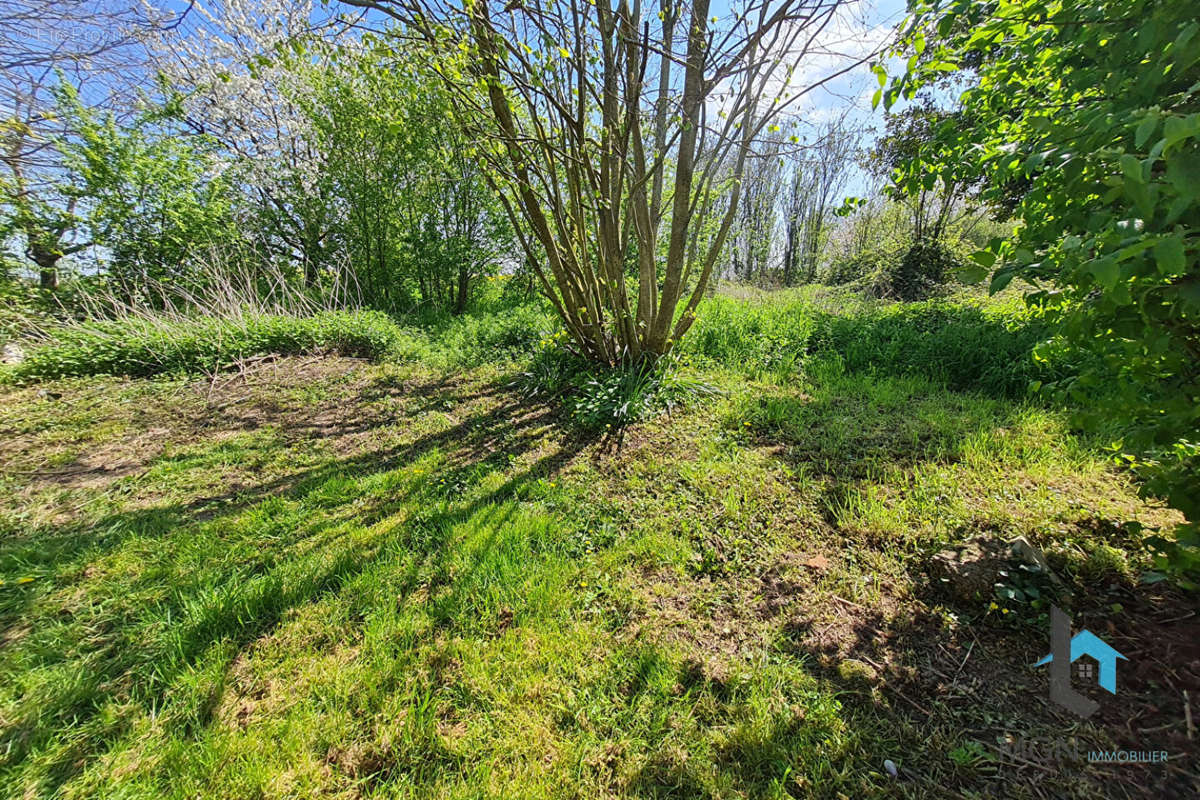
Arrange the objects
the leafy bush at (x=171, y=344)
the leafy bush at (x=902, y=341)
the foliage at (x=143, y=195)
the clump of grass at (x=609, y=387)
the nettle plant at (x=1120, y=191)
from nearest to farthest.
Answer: the nettle plant at (x=1120, y=191) → the clump of grass at (x=609, y=387) → the leafy bush at (x=902, y=341) → the leafy bush at (x=171, y=344) → the foliage at (x=143, y=195)

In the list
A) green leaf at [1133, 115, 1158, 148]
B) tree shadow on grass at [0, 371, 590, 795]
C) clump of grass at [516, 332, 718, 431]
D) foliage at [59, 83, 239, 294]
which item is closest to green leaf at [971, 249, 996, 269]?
green leaf at [1133, 115, 1158, 148]

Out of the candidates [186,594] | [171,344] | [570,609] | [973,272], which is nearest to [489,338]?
[171,344]

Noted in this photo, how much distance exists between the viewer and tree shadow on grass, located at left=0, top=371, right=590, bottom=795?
1.42 metres

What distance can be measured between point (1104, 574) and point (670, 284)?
11.5ft

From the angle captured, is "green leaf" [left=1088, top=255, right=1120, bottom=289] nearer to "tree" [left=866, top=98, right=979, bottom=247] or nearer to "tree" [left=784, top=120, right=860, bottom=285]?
"tree" [left=866, top=98, right=979, bottom=247]

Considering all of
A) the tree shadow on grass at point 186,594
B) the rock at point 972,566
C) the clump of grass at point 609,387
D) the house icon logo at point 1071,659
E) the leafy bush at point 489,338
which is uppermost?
the leafy bush at point 489,338

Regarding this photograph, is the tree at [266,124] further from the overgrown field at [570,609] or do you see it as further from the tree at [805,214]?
the tree at [805,214]

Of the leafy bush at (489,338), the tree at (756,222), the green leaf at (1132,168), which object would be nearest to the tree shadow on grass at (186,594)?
the green leaf at (1132,168)

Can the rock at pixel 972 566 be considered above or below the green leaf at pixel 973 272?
below

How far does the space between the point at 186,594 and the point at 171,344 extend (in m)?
4.72

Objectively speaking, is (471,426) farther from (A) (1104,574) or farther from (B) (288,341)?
(A) (1104,574)

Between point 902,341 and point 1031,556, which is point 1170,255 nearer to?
point 1031,556

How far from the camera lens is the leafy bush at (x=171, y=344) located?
4.46 m

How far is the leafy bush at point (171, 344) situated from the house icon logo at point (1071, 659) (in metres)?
7.06
